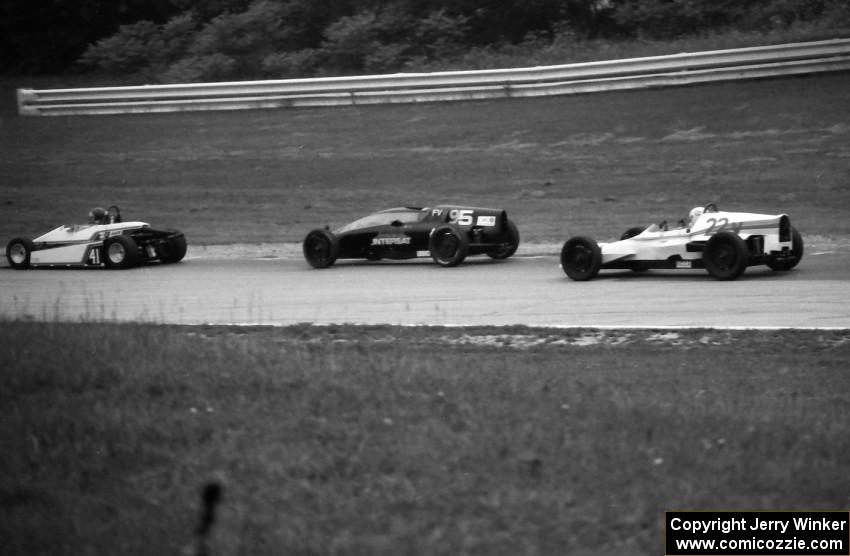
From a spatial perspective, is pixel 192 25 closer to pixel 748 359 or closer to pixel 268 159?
pixel 268 159

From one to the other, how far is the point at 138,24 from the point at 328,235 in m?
20.0

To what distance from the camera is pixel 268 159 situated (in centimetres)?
2600

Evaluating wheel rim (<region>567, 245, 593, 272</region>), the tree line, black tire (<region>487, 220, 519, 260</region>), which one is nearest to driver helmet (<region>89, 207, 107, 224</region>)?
black tire (<region>487, 220, 519, 260</region>)

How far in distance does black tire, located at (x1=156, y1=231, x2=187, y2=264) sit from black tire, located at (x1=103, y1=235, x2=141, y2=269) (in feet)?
1.25

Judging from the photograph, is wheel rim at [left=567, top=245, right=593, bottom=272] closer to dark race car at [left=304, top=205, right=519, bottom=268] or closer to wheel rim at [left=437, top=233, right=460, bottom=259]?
dark race car at [left=304, top=205, right=519, bottom=268]

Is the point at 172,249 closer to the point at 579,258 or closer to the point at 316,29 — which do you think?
the point at 579,258

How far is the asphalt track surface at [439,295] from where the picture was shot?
1231 centimetres

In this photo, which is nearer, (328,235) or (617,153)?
(328,235)

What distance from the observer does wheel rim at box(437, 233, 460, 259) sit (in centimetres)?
1777

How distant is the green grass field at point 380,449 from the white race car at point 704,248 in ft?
19.9

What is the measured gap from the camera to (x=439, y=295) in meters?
14.6

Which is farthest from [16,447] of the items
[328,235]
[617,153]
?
[617,153]

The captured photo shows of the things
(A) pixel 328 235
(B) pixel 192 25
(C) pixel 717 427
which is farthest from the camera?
(B) pixel 192 25

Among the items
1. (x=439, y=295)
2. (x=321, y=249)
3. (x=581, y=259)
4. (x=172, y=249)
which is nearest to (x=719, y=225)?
(x=581, y=259)
